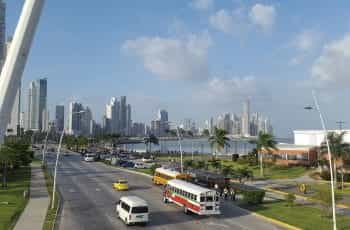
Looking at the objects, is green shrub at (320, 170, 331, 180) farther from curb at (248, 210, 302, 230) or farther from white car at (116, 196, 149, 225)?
white car at (116, 196, 149, 225)

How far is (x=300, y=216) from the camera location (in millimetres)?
36469

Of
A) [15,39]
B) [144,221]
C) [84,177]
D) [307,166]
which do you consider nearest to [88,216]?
[144,221]

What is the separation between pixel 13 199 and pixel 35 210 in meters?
6.85

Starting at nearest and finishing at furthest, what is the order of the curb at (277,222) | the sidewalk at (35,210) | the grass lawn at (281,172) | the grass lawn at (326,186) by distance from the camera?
the curb at (277,222)
the sidewalk at (35,210)
the grass lawn at (326,186)
the grass lawn at (281,172)

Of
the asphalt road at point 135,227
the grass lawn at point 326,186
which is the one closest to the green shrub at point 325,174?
the grass lawn at point 326,186

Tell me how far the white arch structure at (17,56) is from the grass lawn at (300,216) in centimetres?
2357

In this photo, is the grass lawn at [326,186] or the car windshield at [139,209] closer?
the car windshield at [139,209]

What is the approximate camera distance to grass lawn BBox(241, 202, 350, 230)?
3275cm

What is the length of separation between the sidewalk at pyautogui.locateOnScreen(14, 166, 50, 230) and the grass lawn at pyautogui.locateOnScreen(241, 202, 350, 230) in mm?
18776

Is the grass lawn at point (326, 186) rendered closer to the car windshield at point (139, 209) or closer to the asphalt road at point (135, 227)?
the asphalt road at point (135, 227)

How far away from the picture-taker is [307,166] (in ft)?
261

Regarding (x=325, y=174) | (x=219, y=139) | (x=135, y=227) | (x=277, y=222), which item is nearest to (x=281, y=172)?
(x=325, y=174)

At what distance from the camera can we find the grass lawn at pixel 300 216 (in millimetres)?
32750

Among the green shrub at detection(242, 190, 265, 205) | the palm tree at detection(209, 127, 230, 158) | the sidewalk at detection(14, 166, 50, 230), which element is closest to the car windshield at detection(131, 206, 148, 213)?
the sidewalk at detection(14, 166, 50, 230)
